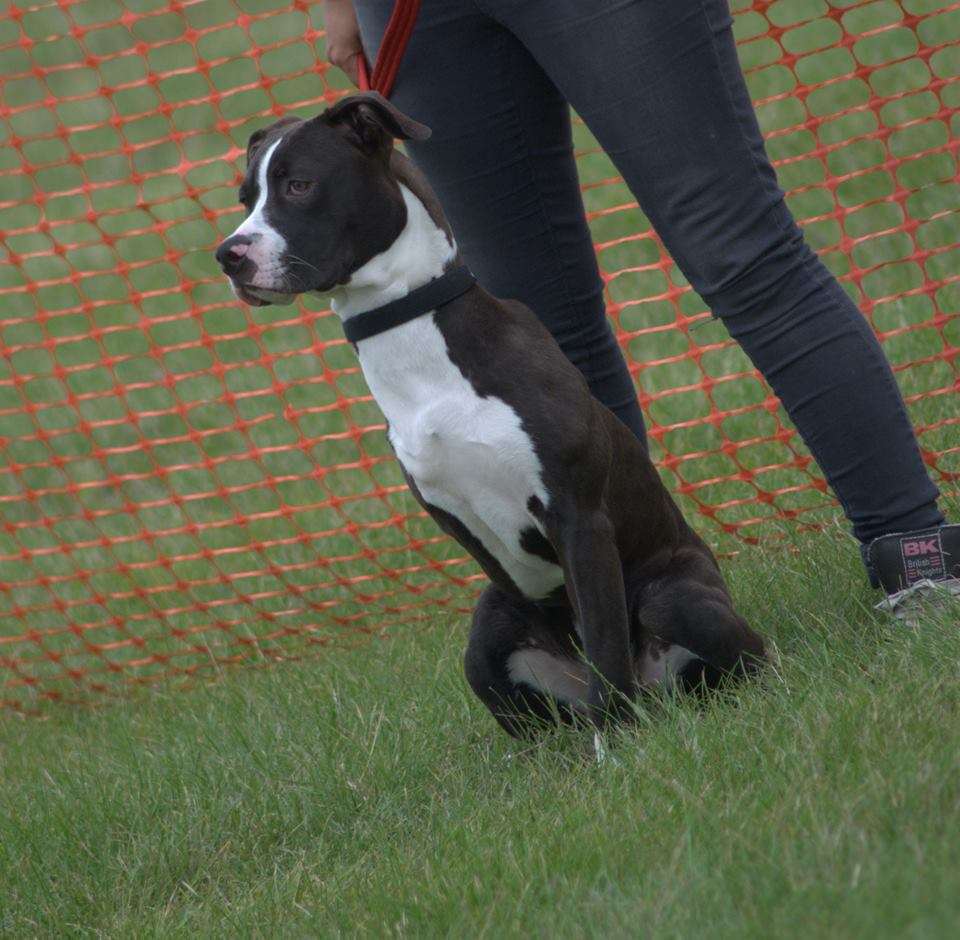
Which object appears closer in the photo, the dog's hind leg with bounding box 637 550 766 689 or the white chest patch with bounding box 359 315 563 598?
the white chest patch with bounding box 359 315 563 598

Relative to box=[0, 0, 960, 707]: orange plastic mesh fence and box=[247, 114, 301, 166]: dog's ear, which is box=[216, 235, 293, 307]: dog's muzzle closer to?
box=[247, 114, 301, 166]: dog's ear

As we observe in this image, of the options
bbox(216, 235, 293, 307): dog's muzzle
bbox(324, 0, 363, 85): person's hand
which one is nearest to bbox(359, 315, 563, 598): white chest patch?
bbox(216, 235, 293, 307): dog's muzzle

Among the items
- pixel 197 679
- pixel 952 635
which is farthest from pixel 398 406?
pixel 197 679

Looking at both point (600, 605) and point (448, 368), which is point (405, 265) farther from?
point (600, 605)

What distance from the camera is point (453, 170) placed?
3508 mm

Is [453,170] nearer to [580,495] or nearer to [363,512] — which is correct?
[580,495]

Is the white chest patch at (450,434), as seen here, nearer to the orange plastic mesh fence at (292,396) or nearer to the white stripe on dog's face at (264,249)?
the white stripe on dog's face at (264,249)

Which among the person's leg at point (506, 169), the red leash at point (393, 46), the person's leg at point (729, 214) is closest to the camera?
the person's leg at point (729, 214)

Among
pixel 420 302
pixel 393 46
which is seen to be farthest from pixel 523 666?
pixel 393 46

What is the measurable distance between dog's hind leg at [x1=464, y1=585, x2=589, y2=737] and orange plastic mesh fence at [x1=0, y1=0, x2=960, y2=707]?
43.3 inches

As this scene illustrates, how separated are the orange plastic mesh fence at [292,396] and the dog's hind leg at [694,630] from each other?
1027 mm

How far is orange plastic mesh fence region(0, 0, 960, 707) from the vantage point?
5.09m

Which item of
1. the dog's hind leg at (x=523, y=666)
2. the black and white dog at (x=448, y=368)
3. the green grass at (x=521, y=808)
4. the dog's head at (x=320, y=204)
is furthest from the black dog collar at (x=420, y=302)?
the green grass at (x=521, y=808)

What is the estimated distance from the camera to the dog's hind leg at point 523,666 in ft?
11.3
